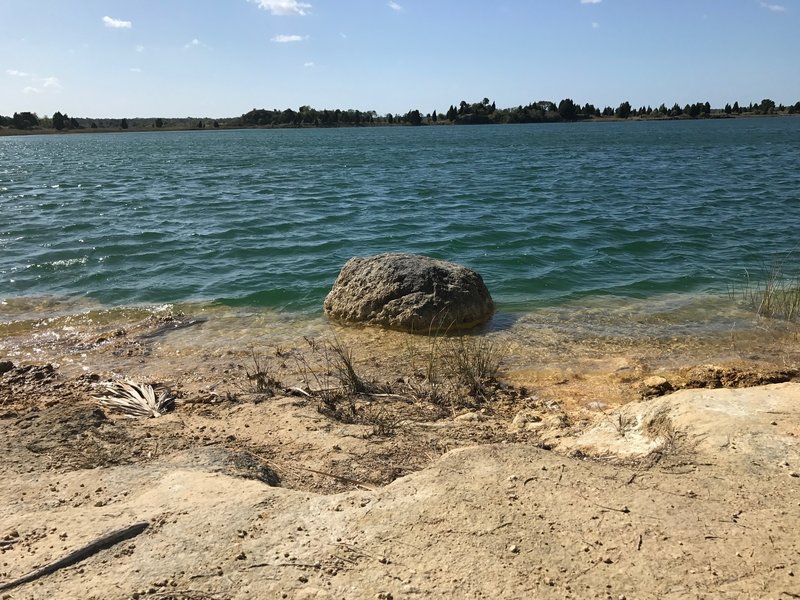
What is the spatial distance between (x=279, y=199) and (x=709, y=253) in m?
13.6

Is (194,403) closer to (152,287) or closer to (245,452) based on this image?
(245,452)

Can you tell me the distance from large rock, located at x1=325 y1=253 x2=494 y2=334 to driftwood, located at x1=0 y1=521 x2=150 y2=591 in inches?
213

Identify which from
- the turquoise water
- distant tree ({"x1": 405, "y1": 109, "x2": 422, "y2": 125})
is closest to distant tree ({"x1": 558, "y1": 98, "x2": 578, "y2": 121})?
distant tree ({"x1": 405, "y1": 109, "x2": 422, "y2": 125})

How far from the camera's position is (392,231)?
15203mm

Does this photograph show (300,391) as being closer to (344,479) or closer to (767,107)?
(344,479)

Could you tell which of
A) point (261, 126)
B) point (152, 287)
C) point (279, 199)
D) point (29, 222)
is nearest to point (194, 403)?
point (152, 287)

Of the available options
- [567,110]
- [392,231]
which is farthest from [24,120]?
[392,231]

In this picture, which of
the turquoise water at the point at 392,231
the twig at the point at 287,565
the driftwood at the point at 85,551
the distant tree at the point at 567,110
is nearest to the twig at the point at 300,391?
the driftwood at the point at 85,551

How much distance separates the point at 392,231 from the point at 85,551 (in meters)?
12.6

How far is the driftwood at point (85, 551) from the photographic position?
9.61 ft

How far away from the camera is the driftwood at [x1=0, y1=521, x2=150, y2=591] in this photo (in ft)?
9.61

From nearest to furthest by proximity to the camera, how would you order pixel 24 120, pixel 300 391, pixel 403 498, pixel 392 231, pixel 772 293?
1. pixel 403 498
2. pixel 300 391
3. pixel 772 293
4. pixel 392 231
5. pixel 24 120

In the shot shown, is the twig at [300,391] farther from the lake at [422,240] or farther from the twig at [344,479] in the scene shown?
the lake at [422,240]

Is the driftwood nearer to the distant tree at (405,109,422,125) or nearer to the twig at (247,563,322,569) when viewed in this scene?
the twig at (247,563,322,569)
